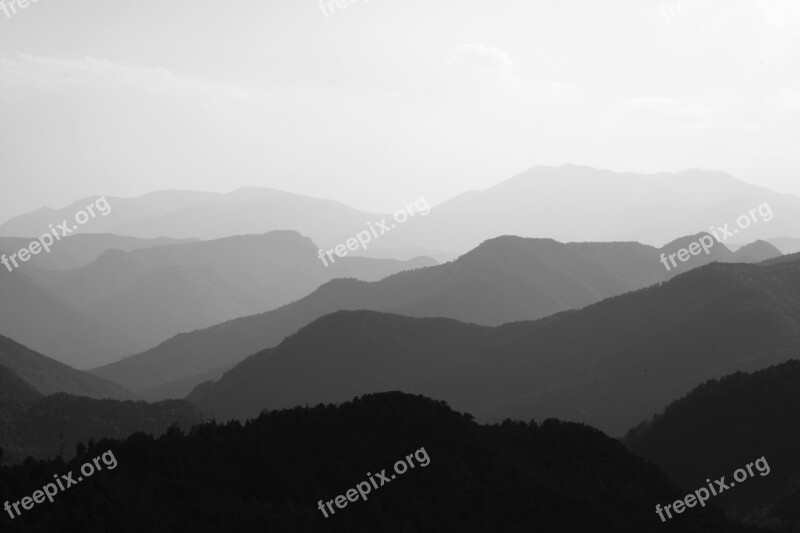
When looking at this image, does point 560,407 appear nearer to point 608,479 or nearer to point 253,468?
point 608,479

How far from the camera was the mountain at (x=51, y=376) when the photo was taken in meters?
150

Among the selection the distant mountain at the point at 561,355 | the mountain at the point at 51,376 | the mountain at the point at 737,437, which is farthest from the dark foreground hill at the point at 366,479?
the mountain at the point at 51,376

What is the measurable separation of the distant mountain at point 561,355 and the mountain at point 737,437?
22.8 metres

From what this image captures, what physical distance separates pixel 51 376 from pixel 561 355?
261 ft

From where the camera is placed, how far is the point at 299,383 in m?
139

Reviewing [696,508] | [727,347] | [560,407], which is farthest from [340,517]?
[727,347]

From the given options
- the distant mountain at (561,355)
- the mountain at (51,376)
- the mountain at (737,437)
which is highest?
the mountain at (51,376)

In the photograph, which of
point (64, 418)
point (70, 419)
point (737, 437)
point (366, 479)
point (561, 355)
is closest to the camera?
point (366, 479)

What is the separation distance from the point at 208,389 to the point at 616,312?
59040 millimetres

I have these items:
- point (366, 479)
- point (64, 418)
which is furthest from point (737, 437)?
point (64, 418)

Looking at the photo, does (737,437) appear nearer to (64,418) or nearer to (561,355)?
(561,355)

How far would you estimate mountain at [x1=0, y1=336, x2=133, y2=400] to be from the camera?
15012cm

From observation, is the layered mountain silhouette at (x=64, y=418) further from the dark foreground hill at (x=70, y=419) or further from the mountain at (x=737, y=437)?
the mountain at (x=737, y=437)

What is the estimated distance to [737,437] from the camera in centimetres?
6988
